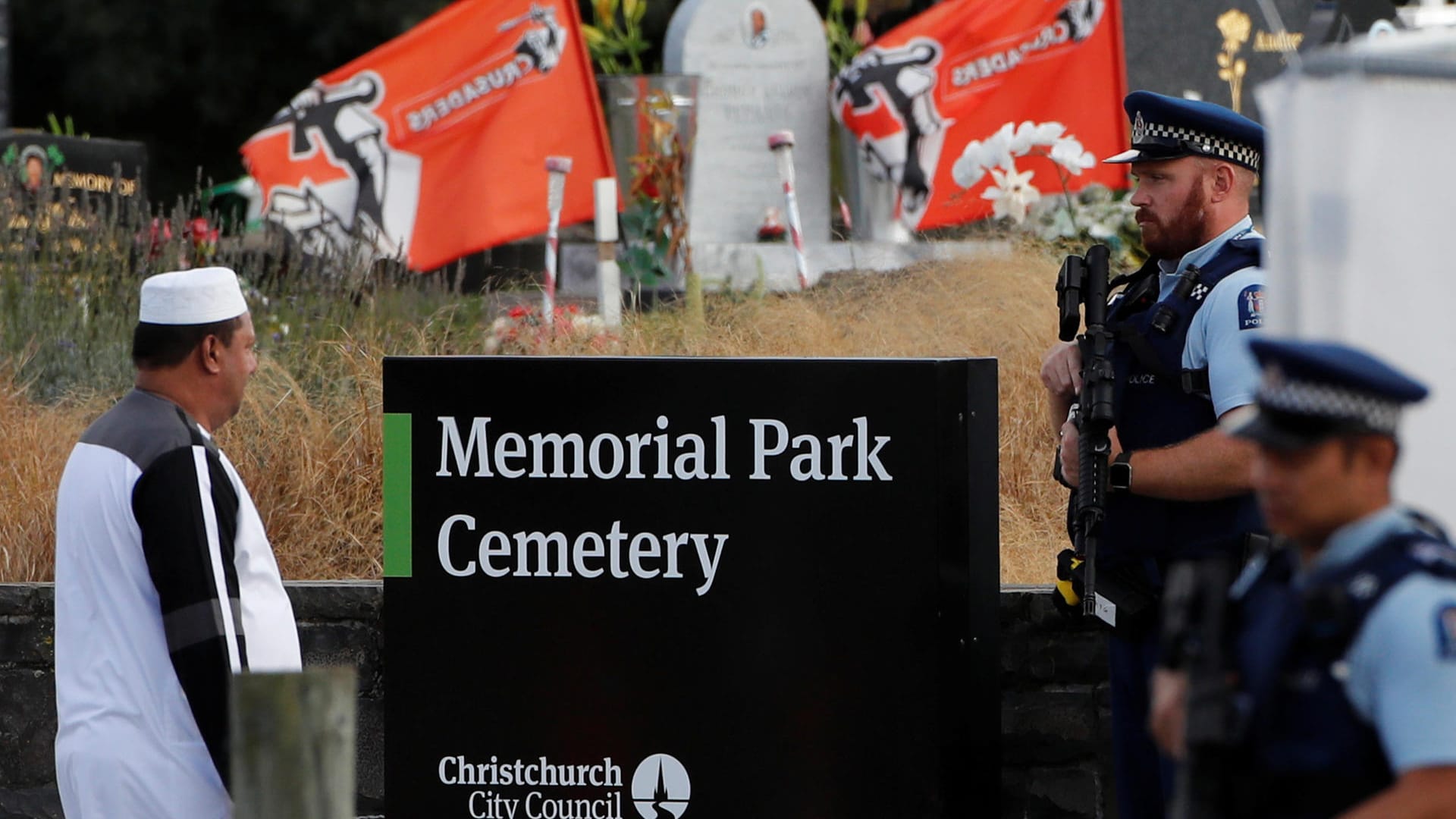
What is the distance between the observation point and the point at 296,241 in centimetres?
1034

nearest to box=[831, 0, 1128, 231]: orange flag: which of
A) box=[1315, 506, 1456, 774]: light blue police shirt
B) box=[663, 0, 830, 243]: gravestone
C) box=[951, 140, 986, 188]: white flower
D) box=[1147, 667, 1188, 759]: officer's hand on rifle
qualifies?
box=[663, 0, 830, 243]: gravestone

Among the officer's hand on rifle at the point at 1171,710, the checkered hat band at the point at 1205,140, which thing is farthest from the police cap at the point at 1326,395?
the checkered hat band at the point at 1205,140

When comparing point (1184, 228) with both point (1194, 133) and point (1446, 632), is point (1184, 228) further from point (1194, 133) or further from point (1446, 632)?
point (1446, 632)

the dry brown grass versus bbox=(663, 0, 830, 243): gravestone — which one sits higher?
bbox=(663, 0, 830, 243): gravestone

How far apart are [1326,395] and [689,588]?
7.38 feet

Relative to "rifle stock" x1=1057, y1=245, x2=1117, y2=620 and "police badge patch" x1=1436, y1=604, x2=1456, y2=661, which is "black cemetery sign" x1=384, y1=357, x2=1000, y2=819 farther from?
"police badge patch" x1=1436, y1=604, x2=1456, y2=661

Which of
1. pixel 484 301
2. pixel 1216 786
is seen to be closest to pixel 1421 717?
pixel 1216 786

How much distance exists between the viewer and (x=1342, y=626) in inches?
86.7

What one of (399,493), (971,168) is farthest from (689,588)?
(971,168)

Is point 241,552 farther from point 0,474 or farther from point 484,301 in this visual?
point 484,301

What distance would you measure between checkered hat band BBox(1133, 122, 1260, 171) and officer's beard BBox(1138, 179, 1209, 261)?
0.26ft

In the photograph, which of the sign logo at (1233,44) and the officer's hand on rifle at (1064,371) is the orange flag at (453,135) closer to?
the sign logo at (1233,44)

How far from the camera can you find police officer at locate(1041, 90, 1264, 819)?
3.96 m

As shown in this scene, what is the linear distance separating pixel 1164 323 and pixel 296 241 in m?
7.09
